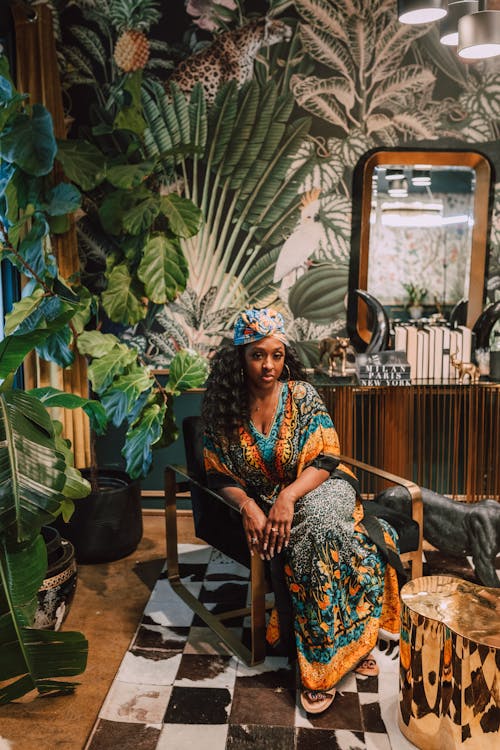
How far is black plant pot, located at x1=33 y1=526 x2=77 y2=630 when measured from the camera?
2697 millimetres

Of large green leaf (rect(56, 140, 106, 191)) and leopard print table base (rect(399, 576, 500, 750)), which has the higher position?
large green leaf (rect(56, 140, 106, 191))

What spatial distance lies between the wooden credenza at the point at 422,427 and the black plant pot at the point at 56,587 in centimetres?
148

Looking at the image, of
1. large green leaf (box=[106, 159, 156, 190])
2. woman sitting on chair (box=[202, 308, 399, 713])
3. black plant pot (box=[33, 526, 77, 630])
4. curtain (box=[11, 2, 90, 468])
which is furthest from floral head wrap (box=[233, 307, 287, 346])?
curtain (box=[11, 2, 90, 468])

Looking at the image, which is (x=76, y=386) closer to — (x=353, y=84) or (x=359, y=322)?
(x=359, y=322)

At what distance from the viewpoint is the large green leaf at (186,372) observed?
3275mm

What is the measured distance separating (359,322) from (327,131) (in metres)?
1.02

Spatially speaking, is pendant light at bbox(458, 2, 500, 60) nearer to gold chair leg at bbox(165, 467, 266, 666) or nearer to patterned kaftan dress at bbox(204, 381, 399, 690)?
patterned kaftan dress at bbox(204, 381, 399, 690)

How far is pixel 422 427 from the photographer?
3.85 meters

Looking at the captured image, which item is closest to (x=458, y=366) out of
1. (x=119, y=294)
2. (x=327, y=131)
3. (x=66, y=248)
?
(x=327, y=131)

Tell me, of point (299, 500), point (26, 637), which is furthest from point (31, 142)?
point (26, 637)

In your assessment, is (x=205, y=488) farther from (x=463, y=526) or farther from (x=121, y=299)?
(x=121, y=299)

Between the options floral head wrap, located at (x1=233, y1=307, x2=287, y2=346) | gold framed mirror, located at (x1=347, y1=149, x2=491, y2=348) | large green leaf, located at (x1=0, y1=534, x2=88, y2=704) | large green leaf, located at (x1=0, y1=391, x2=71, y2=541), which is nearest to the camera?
large green leaf, located at (x1=0, y1=391, x2=71, y2=541)

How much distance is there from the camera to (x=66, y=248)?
368 centimetres

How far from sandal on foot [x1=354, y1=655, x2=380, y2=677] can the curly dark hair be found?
2.99ft
